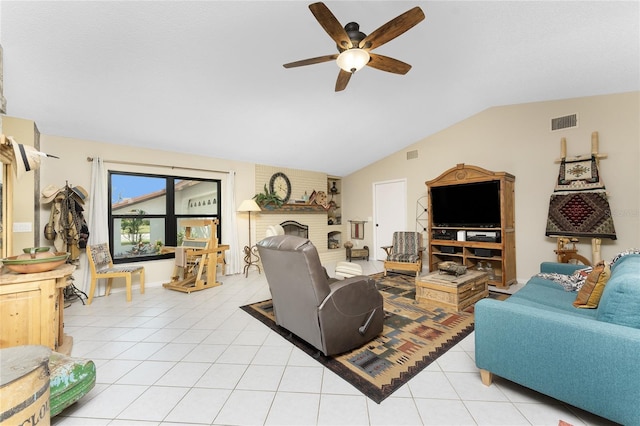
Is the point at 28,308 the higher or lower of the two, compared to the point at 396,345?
higher

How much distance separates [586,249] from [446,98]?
3.15 metres

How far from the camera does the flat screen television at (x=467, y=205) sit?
13.8ft

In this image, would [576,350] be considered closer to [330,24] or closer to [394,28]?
[394,28]

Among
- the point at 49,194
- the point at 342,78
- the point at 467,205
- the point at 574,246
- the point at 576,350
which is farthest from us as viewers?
the point at 467,205

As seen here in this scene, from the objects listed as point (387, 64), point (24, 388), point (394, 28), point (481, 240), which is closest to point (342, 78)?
point (387, 64)

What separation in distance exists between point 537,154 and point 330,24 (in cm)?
432

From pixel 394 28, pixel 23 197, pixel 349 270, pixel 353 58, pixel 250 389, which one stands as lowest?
pixel 250 389

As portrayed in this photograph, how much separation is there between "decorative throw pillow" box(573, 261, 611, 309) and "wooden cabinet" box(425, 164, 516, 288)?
2157 mm

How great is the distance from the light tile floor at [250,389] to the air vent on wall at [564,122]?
3944 millimetres

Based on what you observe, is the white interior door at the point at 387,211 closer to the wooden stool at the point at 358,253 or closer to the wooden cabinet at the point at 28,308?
the wooden stool at the point at 358,253

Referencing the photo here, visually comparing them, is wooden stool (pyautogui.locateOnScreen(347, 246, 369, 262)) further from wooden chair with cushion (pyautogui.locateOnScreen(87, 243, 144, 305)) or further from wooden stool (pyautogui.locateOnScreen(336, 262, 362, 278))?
wooden chair with cushion (pyautogui.locateOnScreen(87, 243, 144, 305))

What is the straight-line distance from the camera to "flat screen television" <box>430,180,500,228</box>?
4219mm

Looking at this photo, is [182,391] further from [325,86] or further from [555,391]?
[325,86]

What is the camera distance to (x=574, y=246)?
3.89 m
